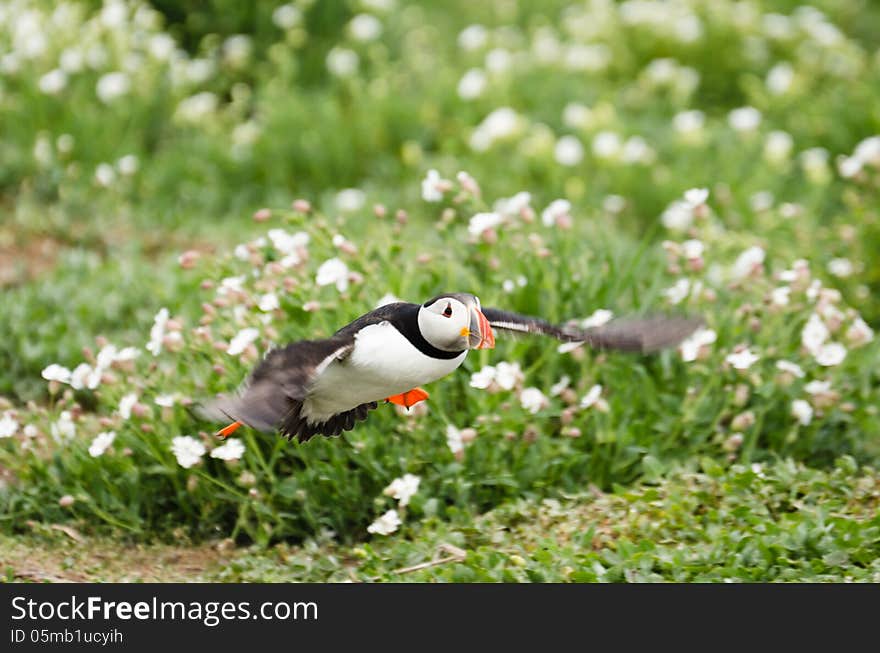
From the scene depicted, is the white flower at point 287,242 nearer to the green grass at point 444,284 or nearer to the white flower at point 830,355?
the green grass at point 444,284

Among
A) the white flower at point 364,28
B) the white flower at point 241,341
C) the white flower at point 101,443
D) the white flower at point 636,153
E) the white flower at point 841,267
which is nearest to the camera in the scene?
the white flower at point 241,341

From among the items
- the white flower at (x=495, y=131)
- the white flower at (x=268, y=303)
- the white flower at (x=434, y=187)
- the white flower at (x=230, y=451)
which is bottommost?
the white flower at (x=230, y=451)

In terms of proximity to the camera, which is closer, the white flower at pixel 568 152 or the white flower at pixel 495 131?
the white flower at pixel 568 152

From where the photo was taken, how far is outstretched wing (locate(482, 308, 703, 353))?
318 centimetres

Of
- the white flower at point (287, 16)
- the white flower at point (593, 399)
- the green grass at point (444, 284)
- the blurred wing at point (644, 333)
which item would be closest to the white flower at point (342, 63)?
the green grass at point (444, 284)

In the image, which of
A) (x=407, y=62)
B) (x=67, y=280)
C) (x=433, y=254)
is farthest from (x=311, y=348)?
(x=407, y=62)

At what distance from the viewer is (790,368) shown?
14.8ft

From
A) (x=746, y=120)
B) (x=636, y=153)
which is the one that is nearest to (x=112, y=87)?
(x=636, y=153)

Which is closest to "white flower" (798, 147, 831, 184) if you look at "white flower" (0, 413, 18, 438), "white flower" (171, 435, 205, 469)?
"white flower" (171, 435, 205, 469)

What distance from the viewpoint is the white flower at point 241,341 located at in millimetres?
4062

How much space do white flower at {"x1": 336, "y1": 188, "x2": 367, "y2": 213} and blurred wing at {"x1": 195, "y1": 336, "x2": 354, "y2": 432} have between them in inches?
159

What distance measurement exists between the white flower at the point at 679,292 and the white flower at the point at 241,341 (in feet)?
5.09

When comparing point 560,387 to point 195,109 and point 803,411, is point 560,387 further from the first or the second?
point 195,109

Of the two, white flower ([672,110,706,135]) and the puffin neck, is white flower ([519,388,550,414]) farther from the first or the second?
white flower ([672,110,706,135])
